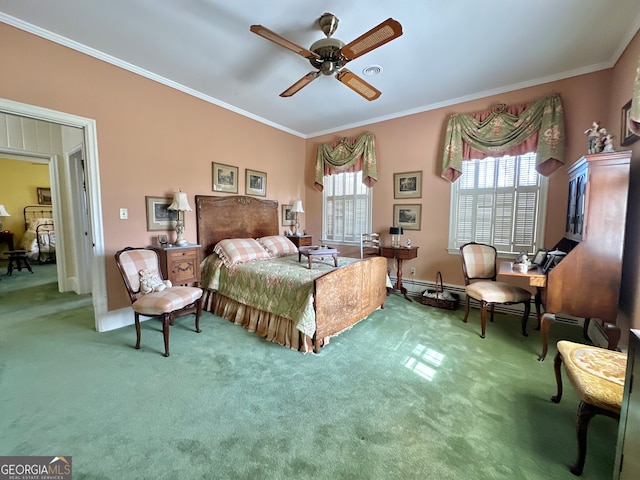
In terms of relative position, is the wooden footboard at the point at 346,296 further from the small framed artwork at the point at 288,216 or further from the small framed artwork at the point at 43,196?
the small framed artwork at the point at 43,196

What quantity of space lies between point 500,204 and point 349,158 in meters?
2.45

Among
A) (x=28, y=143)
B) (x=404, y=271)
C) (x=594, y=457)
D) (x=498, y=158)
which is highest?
(x=28, y=143)

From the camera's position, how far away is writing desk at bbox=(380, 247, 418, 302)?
155 inches

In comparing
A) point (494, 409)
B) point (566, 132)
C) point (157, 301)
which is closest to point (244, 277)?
point (157, 301)

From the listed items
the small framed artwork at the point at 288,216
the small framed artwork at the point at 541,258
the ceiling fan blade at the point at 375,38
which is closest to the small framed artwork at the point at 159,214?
the small framed artwork at the point at 288,216

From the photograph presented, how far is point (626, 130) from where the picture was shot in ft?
7.66

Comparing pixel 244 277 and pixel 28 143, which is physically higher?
pixel 28 143

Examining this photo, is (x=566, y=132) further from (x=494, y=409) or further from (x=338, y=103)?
(x=494, y=409)

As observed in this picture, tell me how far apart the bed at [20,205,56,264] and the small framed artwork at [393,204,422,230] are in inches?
302

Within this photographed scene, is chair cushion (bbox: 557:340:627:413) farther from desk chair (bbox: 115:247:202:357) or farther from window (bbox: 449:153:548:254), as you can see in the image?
desk chair (bbox: 115:247:202:357)

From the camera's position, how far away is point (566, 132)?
307 centimetres

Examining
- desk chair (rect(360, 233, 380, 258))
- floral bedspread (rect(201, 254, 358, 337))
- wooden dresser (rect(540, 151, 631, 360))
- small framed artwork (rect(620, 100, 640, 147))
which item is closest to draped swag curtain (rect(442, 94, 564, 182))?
small framed artwork (rect(620, 100, 640, 147))

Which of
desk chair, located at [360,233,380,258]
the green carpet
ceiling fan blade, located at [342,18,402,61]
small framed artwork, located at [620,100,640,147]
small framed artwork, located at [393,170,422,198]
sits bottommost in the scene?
the green carpet

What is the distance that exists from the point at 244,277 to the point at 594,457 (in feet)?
9.83
